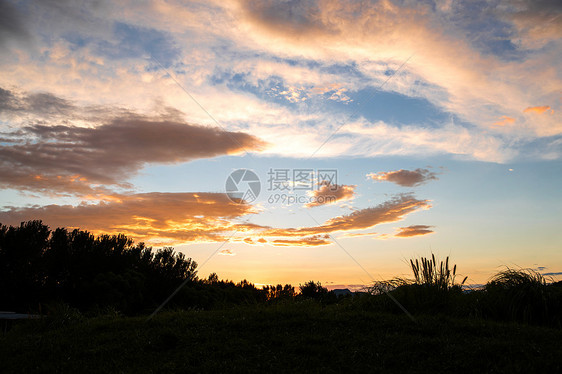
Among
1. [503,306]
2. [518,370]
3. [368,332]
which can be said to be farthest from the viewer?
[503,306]

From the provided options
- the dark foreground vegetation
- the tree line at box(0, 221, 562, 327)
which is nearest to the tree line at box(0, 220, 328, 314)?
the tree line at box(0, 221, 562, 327)

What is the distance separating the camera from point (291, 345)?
23.8 ft

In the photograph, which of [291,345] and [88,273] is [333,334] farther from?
[88,273]

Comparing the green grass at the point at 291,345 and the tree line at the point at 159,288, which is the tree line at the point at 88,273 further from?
the green grass at the point at 291,345

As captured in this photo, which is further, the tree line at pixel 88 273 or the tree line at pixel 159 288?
the tree line at pixel 88 273

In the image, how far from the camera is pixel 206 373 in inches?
248

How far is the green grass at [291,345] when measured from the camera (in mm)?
6340

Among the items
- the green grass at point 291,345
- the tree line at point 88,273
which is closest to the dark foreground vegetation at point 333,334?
the green grass at point 291,345

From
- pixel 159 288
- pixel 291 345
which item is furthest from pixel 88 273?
pixel 291 345

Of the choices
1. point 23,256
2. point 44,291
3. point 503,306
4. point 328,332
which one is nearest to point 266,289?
point 328,332

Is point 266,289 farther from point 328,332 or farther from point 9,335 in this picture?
point 9,335

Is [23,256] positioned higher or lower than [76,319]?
higher

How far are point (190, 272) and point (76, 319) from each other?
29395mm

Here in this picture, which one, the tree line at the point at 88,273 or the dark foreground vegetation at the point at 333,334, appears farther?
the tree line at the point at 88,273
